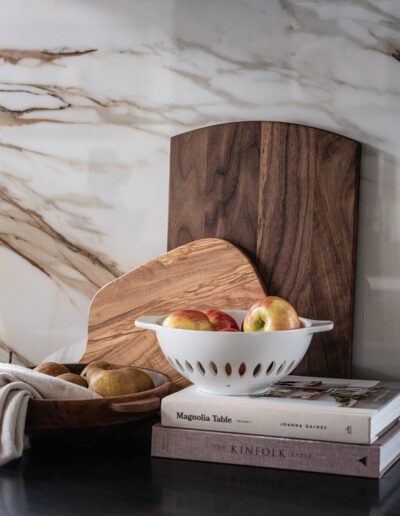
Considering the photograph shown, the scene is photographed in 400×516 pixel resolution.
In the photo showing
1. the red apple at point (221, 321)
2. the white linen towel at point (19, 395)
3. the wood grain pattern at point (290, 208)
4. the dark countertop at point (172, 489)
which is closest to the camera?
the dark countertop at point (172, 489)

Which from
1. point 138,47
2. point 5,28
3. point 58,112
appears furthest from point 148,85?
point 5,28

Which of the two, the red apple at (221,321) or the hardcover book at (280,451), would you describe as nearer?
the hardcover book at (280,451)

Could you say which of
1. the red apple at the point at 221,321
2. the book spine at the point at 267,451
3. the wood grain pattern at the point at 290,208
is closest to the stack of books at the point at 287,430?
the book spine at the point at 267,451

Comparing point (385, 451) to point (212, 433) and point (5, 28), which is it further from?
point (5, 28)

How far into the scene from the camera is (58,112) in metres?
1.56

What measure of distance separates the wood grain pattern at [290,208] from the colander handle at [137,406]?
1.03 ft

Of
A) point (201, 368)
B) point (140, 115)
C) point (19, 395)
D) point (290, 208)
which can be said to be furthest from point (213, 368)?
point (140, 115)

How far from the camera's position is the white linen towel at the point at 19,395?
1068 millimetres

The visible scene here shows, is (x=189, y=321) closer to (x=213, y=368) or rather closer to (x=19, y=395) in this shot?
(x=213, y=368)

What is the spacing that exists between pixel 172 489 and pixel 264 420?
15cm

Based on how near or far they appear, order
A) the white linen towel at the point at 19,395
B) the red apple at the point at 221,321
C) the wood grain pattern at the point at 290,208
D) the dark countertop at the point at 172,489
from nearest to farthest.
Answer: the dark countertop at the point at 172,489 < the white linen towel at the point at 19,395 < the red apple at the point at 221,321 < the wood grain pattern at the point at 290,208

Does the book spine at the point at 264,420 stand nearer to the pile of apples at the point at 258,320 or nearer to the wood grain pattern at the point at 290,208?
the pile of apples at the point at 258,320

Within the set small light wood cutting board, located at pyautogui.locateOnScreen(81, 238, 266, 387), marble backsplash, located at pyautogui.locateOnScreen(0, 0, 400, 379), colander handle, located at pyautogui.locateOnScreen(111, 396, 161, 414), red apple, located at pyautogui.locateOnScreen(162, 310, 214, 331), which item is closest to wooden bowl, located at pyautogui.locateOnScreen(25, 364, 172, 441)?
colander handle, located at pyautogui.locateOnScreen(111, 396, 161, 414)

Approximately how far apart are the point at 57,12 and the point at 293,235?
0.62 metres
